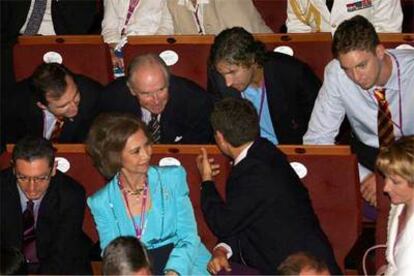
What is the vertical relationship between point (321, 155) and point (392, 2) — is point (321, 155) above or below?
below

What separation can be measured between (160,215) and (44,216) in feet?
1.78

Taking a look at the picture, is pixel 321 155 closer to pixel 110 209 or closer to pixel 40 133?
pixel 110 209

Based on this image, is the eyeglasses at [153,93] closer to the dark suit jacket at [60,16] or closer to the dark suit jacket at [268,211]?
the dark suit jacket at [268,211]

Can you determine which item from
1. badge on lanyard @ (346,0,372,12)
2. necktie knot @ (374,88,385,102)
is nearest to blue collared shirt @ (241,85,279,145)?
necktie knot @ (374,88,385,102)

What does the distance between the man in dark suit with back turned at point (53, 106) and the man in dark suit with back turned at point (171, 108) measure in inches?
4.9

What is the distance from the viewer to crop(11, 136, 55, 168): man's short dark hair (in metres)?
3.91

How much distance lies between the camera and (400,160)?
3459 mm

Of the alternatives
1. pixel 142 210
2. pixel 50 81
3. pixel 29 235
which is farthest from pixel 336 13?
pixel 29 235

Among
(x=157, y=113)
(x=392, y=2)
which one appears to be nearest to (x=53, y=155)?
(x=157, y=113)

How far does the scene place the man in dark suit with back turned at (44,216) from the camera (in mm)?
3977

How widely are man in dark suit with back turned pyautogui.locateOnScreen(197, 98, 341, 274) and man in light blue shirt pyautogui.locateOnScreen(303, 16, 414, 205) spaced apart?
0.53 meters

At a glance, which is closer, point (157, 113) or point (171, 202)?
point (171, 202)

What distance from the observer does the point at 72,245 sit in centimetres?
403

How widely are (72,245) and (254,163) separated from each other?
96 cm
